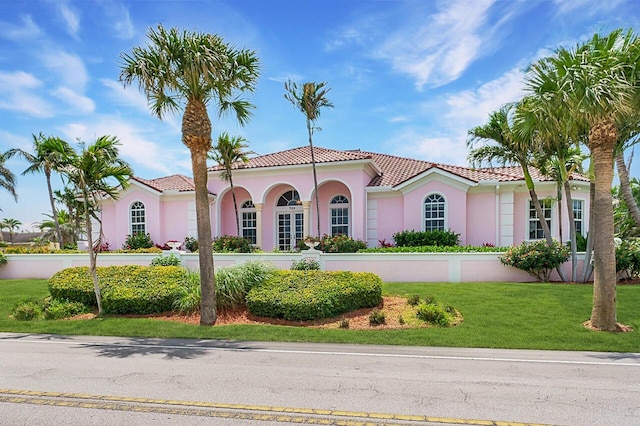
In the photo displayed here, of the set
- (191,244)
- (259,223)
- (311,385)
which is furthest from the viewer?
(259,223)

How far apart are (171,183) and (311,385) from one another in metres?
22.6

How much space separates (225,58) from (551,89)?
784cm

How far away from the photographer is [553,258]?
15.1m

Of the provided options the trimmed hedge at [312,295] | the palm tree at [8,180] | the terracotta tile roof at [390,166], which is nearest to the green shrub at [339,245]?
the terracotta tile roof at [390,166]

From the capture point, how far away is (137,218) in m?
25.1

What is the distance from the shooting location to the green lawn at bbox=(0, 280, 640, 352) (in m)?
8.96

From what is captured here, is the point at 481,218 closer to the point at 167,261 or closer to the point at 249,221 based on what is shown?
the point at 249,221

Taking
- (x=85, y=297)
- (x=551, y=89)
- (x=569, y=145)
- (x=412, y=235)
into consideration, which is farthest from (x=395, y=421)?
(x=412, y=235)

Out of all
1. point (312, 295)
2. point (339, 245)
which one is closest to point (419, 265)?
point (339, 245)

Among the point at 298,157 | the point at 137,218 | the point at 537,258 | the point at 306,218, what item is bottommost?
the point at 537,258

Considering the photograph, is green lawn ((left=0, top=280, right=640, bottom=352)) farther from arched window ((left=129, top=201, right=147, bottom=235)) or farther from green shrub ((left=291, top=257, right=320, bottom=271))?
arched window ((left=129, top=201, right=147, bottom=235))

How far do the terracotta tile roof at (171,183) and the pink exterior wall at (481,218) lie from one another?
14.7m

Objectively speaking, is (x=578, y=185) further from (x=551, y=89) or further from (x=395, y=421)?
(x=395, y=421)

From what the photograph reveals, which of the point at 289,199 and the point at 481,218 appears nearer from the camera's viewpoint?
the point at 481,218
